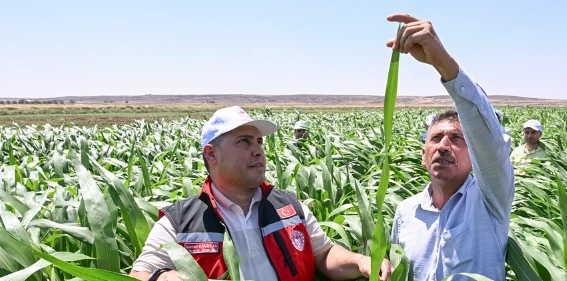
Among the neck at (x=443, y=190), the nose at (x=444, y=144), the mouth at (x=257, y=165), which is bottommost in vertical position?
the neck at (x=443, y=190)

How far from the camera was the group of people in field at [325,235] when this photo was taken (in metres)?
1.71

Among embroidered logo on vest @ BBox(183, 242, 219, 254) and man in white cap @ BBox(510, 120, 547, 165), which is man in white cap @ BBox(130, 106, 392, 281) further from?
man in white cap @ BBox(510, 120, 547, 165)

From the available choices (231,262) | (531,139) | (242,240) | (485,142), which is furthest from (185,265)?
(531,139)

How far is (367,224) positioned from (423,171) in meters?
1.86

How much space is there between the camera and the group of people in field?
1.71 m

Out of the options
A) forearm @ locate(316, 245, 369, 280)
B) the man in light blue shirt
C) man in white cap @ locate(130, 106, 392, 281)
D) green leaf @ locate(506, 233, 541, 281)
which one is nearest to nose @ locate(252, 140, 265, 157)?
man in white cap @ locate(130, 106, 392, 281)

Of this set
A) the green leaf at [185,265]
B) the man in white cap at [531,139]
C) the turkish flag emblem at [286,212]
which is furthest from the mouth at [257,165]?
the man in white cap at [531,139]

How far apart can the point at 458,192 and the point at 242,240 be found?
82cm

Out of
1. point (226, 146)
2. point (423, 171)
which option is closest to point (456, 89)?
A: point (226, 146)

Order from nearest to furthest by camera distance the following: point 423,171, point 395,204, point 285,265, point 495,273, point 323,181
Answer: point 495,273 → point 285,265 → point 395,204 → point 323,181 → point 423,171

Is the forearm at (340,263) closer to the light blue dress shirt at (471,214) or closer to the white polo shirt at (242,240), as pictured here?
the white polo shirt at (242,240)

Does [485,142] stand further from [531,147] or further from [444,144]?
[531,147]

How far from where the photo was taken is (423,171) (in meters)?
3.55

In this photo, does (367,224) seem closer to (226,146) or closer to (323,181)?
(226,146)
